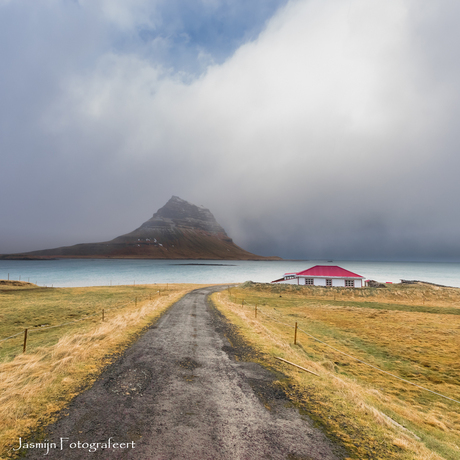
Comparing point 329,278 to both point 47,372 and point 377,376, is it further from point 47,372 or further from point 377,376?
point 47,372

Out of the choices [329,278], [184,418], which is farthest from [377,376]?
[329,278]

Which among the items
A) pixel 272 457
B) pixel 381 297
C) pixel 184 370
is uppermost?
pixel 272 457

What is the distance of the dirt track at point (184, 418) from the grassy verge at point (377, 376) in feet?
3.43

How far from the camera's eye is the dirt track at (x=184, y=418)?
15.3ft

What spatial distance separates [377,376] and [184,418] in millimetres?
11466

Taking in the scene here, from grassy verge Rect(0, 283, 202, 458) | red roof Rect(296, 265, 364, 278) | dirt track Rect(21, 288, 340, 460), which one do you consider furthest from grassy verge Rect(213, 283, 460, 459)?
red roof Rect(296, 265, 364, 278)

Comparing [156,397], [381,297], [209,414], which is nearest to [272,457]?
[209,414]

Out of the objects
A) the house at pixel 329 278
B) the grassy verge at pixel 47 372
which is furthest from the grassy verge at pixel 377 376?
the house at pixel 329 278

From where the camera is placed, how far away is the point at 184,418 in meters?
5.83

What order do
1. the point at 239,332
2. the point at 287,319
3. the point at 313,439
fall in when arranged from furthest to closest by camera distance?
the point at 287,319 < the point at 239,332 < the point at 313,439

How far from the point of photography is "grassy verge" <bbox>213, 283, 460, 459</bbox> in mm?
5777

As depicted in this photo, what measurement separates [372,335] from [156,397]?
20.2 m

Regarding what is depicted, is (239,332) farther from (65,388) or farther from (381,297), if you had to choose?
(381,297)

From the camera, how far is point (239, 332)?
631 inches
